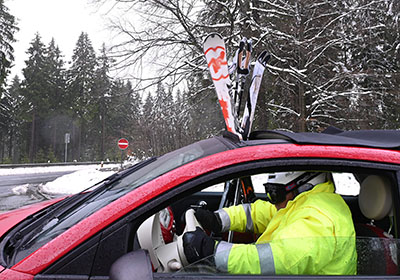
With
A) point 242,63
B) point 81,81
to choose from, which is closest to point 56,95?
point 81,81

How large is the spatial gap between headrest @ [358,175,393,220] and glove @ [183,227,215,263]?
856 millimetres

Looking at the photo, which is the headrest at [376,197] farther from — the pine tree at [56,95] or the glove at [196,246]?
the pine tree at [56,95]

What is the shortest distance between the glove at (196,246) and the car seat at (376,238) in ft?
2.10

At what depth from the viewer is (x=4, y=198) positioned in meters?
10.1

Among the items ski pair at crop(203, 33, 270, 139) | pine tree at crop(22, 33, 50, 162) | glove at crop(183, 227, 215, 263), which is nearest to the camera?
glove at crop(183, 227, 215, 263)

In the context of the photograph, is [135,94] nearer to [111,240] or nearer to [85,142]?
[111,240]

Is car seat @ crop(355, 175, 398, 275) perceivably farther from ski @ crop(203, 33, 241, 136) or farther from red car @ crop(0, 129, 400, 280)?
ski @ crop(203, 33, 241, 136)

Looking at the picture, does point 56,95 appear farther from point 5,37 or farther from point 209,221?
point 209,221

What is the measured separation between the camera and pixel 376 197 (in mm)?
1548

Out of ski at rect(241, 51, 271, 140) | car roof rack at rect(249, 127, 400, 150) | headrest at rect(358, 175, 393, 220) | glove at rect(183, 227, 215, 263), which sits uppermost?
ski at rect(241, 51, 271, 140)

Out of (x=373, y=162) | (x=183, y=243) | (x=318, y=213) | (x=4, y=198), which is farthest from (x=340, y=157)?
(x=4, y=198)

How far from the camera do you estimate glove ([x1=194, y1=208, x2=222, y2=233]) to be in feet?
7.17

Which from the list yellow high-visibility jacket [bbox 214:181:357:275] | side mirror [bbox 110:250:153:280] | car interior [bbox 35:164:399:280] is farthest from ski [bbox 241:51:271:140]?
side mirror [bbox 110:250:153:280]

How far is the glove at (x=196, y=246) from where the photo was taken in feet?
4.41
